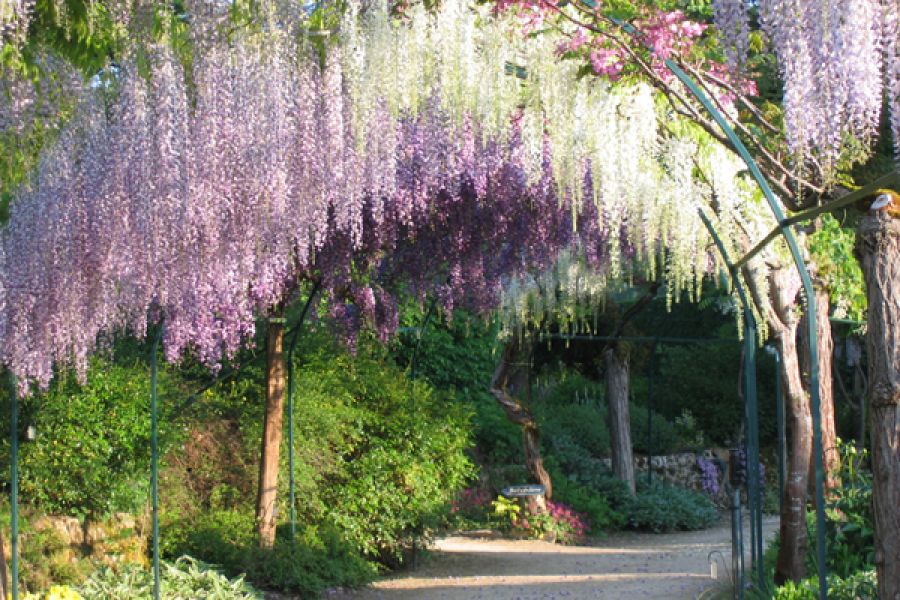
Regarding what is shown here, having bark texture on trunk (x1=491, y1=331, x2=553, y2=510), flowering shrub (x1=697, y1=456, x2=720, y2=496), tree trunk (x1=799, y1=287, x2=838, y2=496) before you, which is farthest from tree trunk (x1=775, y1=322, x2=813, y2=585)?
flowering shrub (x1=697, y1=456, x2=720, y2=496)

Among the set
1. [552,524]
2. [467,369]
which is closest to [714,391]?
[467,369]

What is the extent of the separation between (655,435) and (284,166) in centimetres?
940

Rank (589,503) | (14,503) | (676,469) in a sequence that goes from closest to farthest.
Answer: (14,503) < (589,503) < (676,469)

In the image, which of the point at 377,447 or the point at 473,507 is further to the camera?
the point at 473,507

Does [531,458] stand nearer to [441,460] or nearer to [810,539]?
[441,460]

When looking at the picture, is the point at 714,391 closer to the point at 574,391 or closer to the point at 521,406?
the point at 574,391

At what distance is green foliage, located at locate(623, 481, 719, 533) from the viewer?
32.1 feet

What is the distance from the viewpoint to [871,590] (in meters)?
3.90

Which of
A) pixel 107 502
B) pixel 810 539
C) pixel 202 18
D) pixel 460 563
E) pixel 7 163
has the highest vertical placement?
pixel 202 18

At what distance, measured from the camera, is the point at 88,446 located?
5.11 metres

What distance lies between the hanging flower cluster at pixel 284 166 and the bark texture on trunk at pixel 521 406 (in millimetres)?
4199

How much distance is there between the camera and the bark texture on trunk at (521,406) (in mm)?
8930

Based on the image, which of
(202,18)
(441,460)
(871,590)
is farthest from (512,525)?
(202,18)

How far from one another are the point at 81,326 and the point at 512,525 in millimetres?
5787
